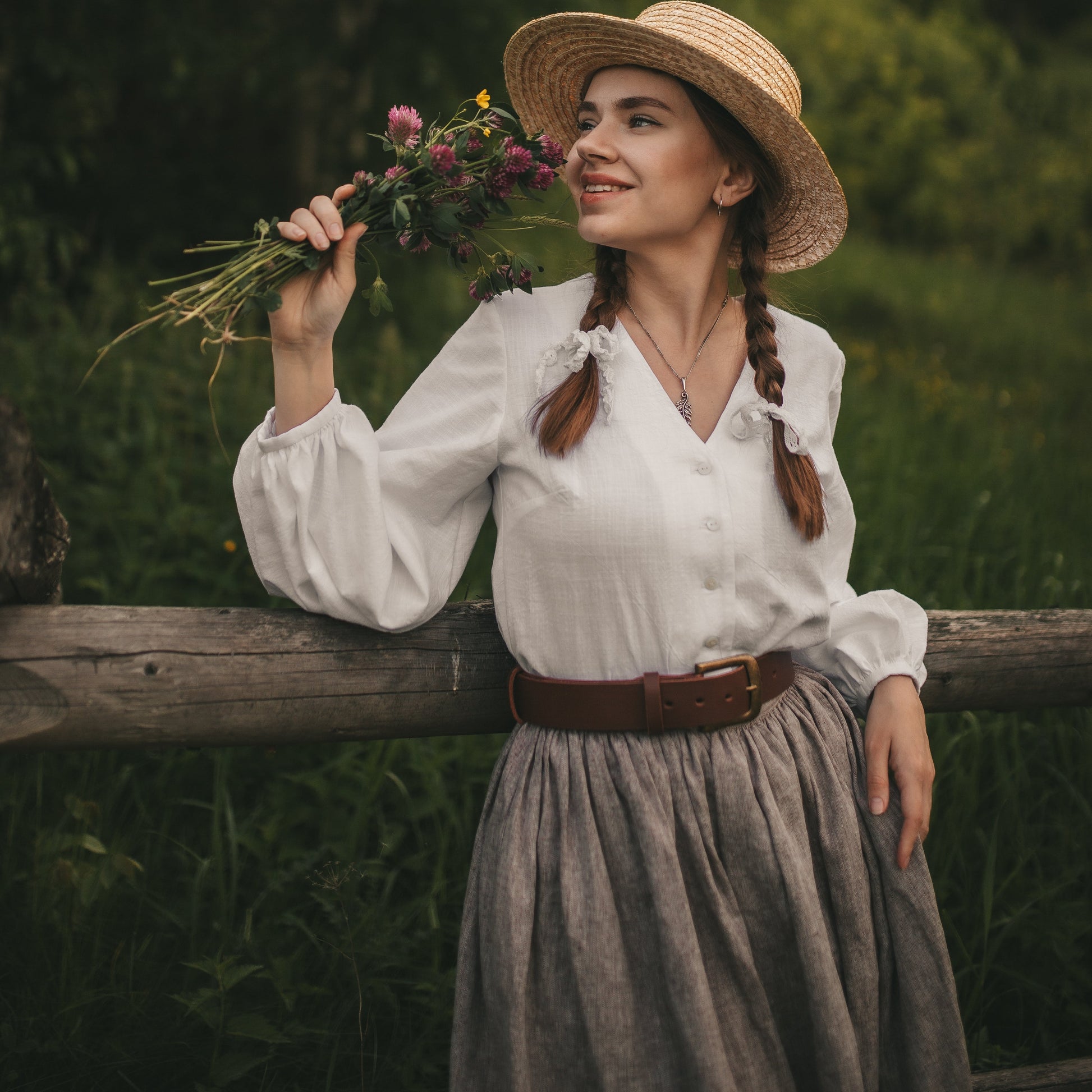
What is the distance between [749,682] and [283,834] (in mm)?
1569

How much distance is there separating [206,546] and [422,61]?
4.32 m

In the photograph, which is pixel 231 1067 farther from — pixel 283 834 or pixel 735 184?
pixel 735 184

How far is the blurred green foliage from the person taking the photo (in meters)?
2.15

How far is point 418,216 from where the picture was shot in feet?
5.09

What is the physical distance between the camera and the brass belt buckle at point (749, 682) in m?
1.64

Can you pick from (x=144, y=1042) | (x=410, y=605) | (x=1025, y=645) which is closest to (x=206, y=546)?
(x=144, y=1042)

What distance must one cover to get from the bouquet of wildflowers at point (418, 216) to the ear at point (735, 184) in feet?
1.06

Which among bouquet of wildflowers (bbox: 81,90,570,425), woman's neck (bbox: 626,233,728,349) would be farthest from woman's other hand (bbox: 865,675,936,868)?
bouquet of wildflowers (bbox: 81,90,570,425)

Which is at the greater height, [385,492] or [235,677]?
[385,492]

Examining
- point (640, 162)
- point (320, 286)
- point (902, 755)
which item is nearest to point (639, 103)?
point (640, 162)

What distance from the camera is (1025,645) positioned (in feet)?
7.06

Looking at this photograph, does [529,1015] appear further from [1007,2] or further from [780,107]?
[1007,2]

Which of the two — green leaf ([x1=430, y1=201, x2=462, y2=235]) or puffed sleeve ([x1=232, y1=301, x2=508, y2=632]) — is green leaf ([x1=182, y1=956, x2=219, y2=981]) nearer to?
puffed sleeve ([x1=232, y1=301, x2=508, y2=632])

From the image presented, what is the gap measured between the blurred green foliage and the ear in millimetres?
298
